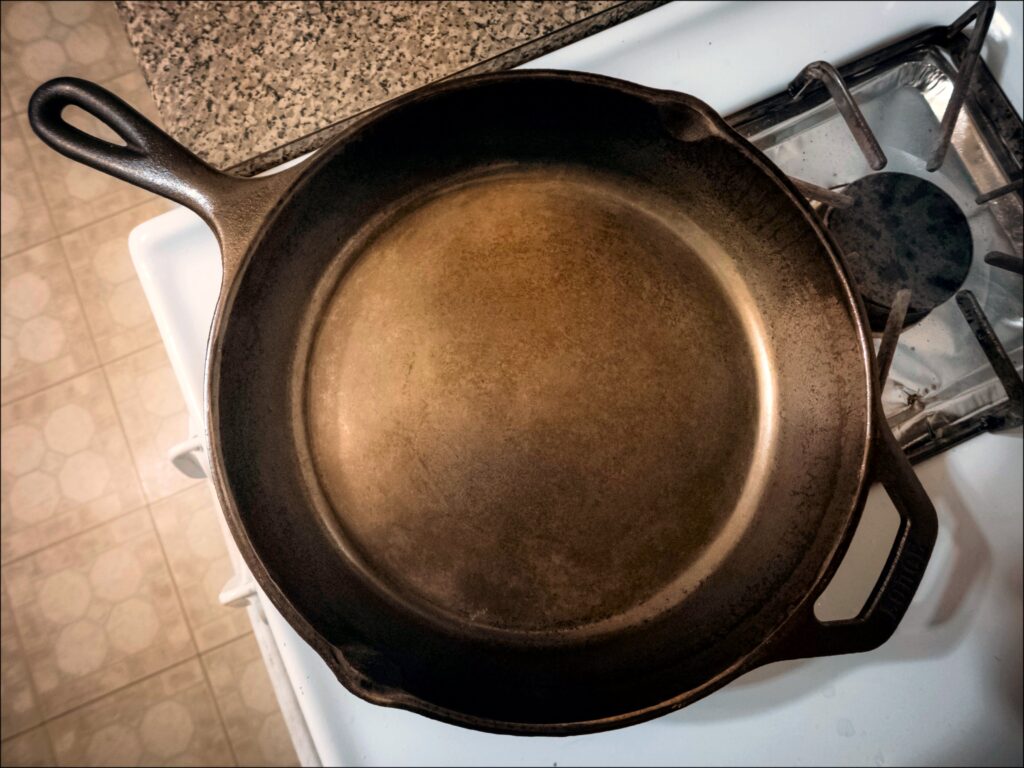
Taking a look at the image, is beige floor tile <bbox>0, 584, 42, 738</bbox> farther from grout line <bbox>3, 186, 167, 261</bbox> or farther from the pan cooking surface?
the pan cooking surface

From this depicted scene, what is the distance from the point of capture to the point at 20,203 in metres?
1.01

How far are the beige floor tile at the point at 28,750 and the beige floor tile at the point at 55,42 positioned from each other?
38.0 inches

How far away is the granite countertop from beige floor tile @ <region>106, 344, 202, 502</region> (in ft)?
1.93

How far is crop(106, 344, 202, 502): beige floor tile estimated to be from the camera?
101cm

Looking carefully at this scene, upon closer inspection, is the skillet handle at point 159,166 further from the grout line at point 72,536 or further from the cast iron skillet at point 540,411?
the grout line at point 72,536

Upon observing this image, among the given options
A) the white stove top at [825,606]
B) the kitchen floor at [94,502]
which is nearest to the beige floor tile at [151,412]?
the kitchen floor at [94,502]

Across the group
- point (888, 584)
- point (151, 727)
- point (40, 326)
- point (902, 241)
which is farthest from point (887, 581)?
point (40, 326)

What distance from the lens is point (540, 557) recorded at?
1.66 ft

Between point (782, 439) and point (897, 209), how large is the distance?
7.5 inches

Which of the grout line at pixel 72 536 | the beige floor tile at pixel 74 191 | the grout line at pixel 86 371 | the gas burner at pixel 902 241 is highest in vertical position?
the beige floor tile at pixel 74 191

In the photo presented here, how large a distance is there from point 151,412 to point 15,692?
18.4 inches

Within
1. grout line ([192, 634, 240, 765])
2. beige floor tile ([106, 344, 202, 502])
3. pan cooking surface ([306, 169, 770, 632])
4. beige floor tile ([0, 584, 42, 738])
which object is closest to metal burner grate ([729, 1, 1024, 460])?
pan cooking surface ([306, 169, 770, 632])

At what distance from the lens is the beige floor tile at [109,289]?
3.33 ft

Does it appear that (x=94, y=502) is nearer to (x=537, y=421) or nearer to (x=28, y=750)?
(x=28, y=750)
